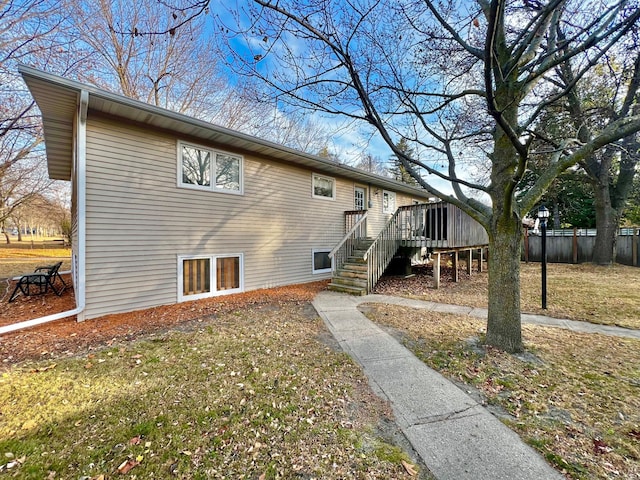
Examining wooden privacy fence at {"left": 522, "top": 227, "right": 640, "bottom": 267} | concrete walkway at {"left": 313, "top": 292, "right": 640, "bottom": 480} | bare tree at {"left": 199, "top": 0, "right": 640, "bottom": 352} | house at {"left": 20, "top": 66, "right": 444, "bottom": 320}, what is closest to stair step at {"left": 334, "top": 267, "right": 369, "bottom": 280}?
house at {"left": 20, "top": 66, "right": 444, "bottom": 320}

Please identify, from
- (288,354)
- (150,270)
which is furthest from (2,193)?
(288,354)

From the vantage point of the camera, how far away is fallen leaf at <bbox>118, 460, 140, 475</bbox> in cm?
196

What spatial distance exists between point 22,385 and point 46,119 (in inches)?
232

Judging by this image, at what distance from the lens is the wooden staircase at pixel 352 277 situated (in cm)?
786

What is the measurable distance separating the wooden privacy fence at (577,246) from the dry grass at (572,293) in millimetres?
1680

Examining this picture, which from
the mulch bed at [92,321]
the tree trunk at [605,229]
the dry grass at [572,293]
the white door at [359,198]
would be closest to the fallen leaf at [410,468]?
the mulch bed at [92,321]

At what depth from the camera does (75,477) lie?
191cm

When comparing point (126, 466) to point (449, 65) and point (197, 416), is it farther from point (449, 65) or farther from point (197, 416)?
point (449, 65)

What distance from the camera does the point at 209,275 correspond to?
720 centimetres

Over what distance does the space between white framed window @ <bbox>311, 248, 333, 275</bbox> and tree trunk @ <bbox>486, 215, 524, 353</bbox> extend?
6.24 meters

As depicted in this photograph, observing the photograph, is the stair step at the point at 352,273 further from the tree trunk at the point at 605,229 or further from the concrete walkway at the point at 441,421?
the tree trunk at the point at 605,229

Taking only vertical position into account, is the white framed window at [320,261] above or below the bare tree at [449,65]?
below

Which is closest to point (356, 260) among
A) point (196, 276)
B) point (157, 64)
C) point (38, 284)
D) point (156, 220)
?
point (196, 276)

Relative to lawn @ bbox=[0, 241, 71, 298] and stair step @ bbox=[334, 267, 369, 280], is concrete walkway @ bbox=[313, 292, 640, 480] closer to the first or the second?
stair step @ bbox=[334, 267, 369, 280]
